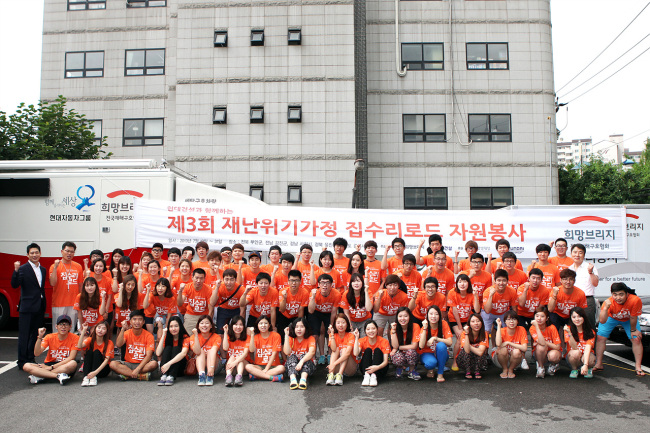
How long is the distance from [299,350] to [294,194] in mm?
11119

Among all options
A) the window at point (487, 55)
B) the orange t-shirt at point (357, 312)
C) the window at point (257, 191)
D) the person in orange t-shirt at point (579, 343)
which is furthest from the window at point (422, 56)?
the person in orange t-shirt at point (579, 343)

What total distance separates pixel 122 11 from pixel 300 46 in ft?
25.6

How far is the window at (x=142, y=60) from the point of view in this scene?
20.5m

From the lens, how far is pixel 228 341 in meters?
7.36

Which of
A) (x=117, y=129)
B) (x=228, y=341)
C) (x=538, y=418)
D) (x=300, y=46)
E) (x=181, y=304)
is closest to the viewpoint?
(x=538, y=418)

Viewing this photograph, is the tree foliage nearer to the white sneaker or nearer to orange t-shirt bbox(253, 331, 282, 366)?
the white sneaker

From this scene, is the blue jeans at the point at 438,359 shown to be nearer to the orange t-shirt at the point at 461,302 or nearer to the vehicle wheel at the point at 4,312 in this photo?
the orange t-shirt at the point at 461,302

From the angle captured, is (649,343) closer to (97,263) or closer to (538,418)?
(538,418)

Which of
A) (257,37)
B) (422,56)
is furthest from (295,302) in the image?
(422,56)

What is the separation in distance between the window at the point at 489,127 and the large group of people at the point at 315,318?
1156 cm

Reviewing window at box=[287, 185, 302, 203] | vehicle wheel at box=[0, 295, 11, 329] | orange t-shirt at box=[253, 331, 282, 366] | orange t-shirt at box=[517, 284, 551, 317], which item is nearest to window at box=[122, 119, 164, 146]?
window at box=[287, 185, 302, 203]

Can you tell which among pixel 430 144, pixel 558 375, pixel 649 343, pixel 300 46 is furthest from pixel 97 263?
pixel 430 144

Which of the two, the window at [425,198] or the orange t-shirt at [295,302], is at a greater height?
the window at [425,198]

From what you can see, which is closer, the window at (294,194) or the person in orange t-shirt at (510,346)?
the person in orange t-shirt at (510,346)
